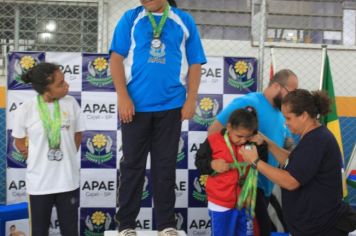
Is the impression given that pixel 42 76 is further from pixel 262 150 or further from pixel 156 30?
pixel 262 150

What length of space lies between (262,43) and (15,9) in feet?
11.8

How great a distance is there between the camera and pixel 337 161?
2.56 metres

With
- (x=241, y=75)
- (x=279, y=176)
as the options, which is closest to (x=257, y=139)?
(x=279, y=176)

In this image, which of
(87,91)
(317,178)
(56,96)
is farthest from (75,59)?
(317,178)

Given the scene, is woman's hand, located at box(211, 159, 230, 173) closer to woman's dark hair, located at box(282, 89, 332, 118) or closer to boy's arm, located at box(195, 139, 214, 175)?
boy's arm, located at box(195, 139, 214, 175)

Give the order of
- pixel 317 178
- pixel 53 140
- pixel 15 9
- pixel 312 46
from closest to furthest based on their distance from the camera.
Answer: pixel 317 178 → pixel 53 140 → pixel 15 9 → pixel 312 46

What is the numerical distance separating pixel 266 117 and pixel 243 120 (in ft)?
1.34

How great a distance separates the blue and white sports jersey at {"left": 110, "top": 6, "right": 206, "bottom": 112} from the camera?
8.61 ft

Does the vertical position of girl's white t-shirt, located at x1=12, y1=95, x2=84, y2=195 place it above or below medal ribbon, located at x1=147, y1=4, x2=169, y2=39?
below

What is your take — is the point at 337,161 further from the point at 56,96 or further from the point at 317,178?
the point at 56,96

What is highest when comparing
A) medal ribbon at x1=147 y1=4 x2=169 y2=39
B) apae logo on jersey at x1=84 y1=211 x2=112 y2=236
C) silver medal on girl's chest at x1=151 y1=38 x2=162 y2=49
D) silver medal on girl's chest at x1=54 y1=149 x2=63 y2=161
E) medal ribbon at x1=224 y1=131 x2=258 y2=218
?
medal ribbon at x1=147 y1=4 x2=169 y2=39

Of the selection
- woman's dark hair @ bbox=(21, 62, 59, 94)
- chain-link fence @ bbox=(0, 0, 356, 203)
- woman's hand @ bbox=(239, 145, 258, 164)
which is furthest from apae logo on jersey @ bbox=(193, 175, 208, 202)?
chain-link fence @ bbox=(0, 0, 356, 203)

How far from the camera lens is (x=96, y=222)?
429 cm

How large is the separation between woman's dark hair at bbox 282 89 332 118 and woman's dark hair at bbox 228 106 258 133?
1.06 feet
